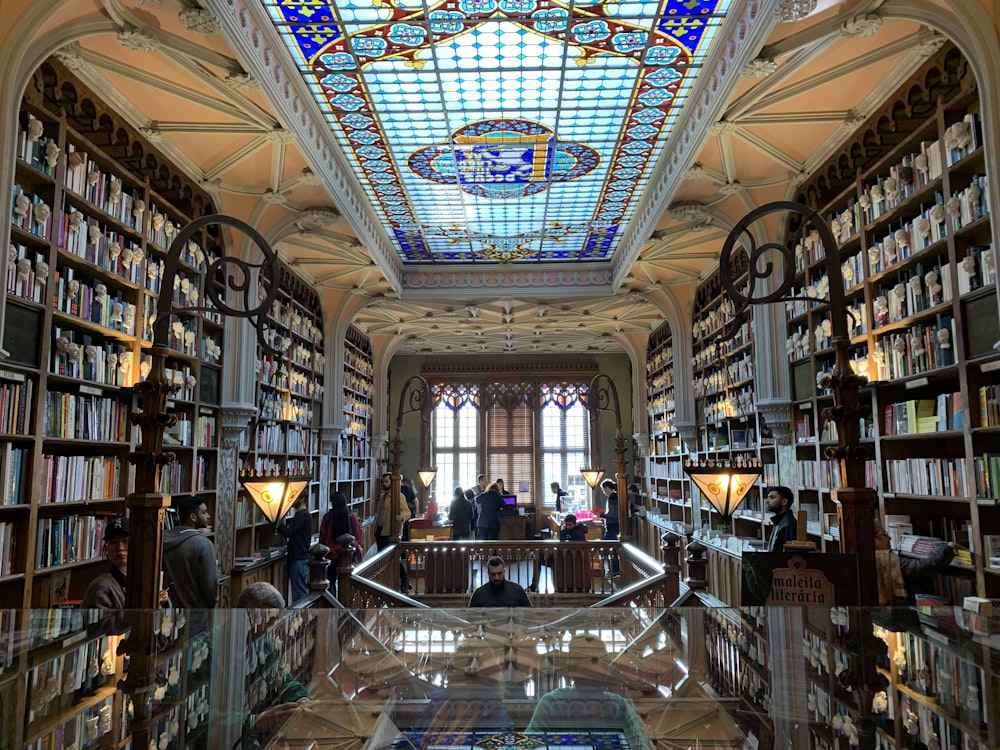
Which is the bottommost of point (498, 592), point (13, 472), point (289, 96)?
point (498, 592)

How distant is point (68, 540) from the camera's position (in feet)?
15.7

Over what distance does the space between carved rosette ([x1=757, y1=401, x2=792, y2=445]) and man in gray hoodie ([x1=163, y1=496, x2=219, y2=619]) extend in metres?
5.37

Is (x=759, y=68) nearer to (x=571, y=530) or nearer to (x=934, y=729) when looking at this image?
(x=934, y=729)

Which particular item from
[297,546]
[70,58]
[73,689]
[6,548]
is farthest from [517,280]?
[73,689]

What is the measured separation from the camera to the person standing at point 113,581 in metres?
3.56

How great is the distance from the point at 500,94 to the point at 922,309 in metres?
3.64

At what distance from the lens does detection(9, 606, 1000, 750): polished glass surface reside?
1.45m

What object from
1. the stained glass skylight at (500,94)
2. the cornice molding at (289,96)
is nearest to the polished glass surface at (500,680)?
the cornice molding at (289,96)

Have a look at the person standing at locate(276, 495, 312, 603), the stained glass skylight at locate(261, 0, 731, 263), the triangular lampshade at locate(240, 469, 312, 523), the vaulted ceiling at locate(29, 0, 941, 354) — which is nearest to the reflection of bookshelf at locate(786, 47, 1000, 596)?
the vaulted ceiling at locate(29, 0, 941, 354)

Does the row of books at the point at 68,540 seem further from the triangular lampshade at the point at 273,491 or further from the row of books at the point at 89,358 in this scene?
the triangular lampshade at the point at 273,491

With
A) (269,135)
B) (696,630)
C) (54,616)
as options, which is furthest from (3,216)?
(696,630)

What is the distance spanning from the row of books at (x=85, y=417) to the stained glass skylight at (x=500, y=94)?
293 cm

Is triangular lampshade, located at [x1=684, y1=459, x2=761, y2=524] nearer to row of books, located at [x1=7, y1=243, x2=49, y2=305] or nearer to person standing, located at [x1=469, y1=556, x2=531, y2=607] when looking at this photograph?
person standing, located at [x1=469, y1=556, x2=531, y2=607]

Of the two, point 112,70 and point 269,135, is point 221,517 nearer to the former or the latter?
point 269,135
